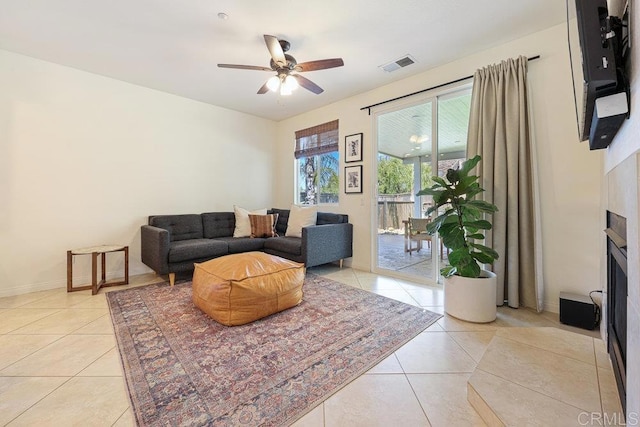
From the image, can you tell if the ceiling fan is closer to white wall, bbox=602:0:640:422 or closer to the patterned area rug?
white wall, bbox=602:0:640:422

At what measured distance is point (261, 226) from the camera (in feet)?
13.0

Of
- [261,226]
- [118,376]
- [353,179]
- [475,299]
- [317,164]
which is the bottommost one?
[118,376]

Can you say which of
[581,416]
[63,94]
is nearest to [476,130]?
[581,416]

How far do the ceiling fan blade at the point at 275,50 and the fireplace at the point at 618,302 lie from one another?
2.45 m

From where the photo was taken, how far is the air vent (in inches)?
113

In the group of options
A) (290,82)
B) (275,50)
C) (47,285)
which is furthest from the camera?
(47,285)

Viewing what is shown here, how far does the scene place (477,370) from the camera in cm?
140

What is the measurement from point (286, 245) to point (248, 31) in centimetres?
239

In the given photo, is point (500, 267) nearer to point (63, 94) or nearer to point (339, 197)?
point (339, 197)

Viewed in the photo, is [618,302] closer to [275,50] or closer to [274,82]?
[275,50]

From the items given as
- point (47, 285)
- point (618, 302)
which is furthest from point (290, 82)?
point (47, 285)

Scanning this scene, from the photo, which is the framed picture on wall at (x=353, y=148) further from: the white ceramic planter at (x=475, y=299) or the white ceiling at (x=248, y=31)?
the white ceramic planter at (x=475, y=299)

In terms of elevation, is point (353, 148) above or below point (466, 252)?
above

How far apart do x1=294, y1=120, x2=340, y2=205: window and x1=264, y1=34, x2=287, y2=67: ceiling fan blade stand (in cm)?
187
